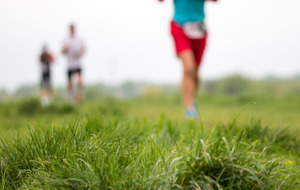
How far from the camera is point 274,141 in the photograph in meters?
2.16

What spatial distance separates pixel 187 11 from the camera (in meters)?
3.61

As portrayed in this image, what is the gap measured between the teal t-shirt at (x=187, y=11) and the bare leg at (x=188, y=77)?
378mm

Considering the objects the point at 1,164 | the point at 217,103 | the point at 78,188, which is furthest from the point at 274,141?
the point at 217,103

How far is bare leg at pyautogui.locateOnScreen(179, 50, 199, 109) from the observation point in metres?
3.56

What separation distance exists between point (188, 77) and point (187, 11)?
76cm

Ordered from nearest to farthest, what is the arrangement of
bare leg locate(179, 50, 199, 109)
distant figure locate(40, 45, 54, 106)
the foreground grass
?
the foreground grass → bare leg locate(179, 50, 199, 109) → distant figure locate(40, 45, 54, 106)

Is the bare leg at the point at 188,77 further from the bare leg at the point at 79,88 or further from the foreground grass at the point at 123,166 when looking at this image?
the bare leg at the point at 79,88

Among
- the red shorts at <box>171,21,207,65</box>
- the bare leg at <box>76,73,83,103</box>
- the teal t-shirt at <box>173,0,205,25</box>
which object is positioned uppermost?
the teal t-shirt at <box>173,0,205,25</box>

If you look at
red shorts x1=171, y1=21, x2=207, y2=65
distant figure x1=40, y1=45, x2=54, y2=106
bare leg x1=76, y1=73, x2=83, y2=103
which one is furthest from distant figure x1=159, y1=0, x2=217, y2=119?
distant figure x1=40, y1=45, x2=54, y2=106

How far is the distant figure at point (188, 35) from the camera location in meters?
3.59

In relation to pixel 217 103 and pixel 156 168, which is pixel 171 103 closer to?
pixel 217 103

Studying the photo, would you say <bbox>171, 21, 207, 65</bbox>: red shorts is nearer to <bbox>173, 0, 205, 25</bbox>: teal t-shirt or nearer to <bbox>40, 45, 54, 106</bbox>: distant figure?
<bbox>173, 0, 205, 25</bbox>: teal t-shirt

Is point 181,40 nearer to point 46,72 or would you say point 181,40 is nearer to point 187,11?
point 187,11

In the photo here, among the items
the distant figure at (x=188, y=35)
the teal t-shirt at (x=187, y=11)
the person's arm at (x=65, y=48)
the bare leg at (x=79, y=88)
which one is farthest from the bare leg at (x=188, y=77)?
the person's arm at (x=65, y=48)
